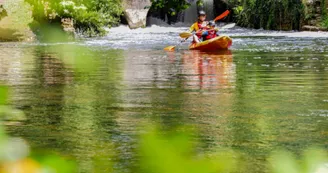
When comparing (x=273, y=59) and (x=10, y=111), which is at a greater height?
(x=10, y=111)

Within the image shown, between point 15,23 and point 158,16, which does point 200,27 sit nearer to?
point 15,23

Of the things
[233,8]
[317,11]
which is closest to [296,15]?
[317,11]

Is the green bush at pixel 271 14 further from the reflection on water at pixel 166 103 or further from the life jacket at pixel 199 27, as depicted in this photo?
the reflection on water at pixel 166 103

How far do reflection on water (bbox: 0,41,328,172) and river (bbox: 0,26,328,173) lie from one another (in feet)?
0.03

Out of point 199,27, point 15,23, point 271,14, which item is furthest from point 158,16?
point 199,27

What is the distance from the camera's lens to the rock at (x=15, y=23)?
28.0 meters

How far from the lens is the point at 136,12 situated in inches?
1623

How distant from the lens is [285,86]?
12.0m

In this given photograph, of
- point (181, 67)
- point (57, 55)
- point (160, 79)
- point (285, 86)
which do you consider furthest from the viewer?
point (57, 55)

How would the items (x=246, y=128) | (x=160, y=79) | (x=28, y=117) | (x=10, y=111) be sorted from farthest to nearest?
1. (x=160, y=79)
2. (x=28, y=117)
3. (x=246, y=128)
4. (x=10, y=111)

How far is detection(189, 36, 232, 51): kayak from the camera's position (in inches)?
903

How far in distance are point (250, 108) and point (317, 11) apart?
27528 millimetres

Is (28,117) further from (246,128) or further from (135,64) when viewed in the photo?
(135,64)

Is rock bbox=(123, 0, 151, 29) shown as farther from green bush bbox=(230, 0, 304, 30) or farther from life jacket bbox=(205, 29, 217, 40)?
life jacket bbox=(205, 29, 217, 40)
